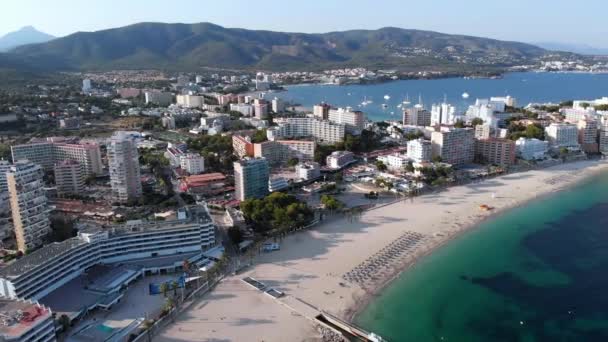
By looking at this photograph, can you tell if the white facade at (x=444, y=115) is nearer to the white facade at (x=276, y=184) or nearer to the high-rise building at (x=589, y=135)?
the high-rise building at (x=589, y=135)

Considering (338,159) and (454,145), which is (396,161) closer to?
(338,159)

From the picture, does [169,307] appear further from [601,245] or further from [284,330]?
[601,245]

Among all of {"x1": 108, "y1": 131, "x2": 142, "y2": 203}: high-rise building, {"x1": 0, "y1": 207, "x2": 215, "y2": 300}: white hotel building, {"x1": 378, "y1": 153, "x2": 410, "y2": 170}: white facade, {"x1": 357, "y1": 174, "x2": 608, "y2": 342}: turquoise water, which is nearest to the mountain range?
{"x1": 378, "y1": 153, "x2": 410, "y2": 170}: white facade

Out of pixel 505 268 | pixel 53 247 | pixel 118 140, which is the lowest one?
pixel 505 268

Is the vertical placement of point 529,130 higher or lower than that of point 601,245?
higher

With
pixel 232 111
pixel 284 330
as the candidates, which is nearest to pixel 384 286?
pixel 284 330
